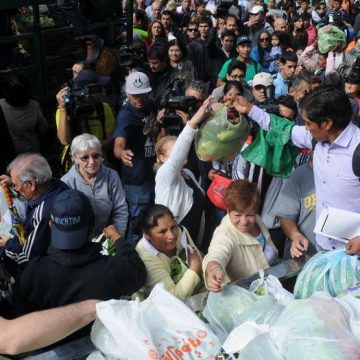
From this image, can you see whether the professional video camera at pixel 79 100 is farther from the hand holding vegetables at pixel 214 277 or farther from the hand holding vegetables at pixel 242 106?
the hand holding vegetables at pixel 214 277

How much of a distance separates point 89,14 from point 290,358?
5.77 meters

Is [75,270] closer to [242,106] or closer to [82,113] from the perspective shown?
[242,106]

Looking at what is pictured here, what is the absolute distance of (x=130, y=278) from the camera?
8.14 ft

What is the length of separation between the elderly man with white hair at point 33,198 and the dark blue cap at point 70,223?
0.81 metres

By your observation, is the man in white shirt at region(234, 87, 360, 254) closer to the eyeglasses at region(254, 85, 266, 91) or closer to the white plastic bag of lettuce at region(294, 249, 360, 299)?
the white plastic bag of lettuce at region(294, 249, 360, 299)

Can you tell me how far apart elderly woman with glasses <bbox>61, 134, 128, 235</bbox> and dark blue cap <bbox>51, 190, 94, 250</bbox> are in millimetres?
1243

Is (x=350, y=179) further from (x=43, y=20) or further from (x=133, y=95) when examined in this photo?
(x=43, y=20)

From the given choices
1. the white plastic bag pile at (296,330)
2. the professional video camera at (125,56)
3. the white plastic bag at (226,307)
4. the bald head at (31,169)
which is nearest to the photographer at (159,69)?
the professional video camera at (125,56)

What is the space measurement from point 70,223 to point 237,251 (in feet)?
2.91

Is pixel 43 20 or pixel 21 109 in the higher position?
pixel 43 20

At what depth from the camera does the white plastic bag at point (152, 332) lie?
1707 mm

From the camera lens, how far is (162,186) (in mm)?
3654

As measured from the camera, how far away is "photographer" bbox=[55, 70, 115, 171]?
14.7ft

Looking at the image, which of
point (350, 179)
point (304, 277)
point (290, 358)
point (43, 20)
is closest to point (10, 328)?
point (290, 358)
